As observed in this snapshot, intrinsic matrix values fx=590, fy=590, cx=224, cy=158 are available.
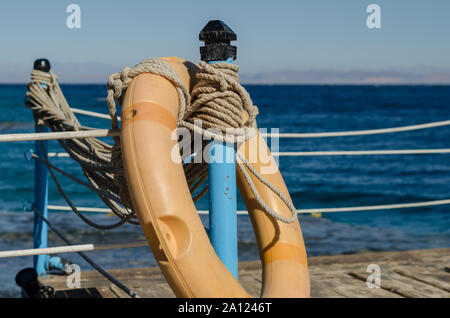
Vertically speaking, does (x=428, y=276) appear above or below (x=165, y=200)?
below

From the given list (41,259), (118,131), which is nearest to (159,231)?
(118,131)

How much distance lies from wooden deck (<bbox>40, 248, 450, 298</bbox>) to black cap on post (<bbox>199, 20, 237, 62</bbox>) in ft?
5.28

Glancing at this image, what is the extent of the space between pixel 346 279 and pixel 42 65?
2074 mm

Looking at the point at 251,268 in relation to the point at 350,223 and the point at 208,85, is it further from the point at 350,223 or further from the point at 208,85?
the point at 350,223

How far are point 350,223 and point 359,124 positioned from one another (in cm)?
2495

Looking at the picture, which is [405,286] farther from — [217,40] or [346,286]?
[217,40]

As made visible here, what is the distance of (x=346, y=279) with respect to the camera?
334 centimetres

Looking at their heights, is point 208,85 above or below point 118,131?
above

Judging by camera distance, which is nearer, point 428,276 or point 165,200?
point 165,200

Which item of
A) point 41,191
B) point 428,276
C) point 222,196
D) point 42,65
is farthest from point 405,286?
point 42,65

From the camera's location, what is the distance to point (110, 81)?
6.01 feet

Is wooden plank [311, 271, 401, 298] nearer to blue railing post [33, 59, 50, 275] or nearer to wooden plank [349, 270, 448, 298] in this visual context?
wooden plank [349, 270, 448, 298]

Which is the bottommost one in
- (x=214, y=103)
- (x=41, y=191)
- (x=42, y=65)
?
(x=41, y=191)
